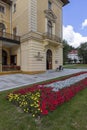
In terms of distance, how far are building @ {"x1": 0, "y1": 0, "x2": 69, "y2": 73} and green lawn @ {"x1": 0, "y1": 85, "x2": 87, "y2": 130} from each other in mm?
10798

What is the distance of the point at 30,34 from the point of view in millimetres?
14797

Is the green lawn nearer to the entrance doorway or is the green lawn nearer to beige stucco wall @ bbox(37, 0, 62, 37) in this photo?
beige stucco wall @ bbox(37, 0, 62, 37)

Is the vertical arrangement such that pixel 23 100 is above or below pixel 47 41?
below

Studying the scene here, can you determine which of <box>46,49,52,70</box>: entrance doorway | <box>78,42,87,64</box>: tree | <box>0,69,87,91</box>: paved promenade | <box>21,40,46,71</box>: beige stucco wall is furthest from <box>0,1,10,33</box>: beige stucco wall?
<box>78,42,87,64</box>: tree

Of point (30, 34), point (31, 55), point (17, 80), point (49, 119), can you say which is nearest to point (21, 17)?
point (30, 34)

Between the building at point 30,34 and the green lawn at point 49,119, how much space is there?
10798mm

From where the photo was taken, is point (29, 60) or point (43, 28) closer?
Answer: point (29, 60)

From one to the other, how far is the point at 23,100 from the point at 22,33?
521 inches

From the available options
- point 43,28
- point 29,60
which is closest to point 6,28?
point 43,28

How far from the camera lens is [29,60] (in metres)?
14.8

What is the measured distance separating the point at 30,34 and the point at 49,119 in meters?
12.6

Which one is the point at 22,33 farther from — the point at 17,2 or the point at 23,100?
the point at 23,100

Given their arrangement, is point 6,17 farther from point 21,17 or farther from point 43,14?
point 43,14

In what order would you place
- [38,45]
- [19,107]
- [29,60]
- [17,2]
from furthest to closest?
[17,2] → [38,45] → [29,60] → [19,107]
